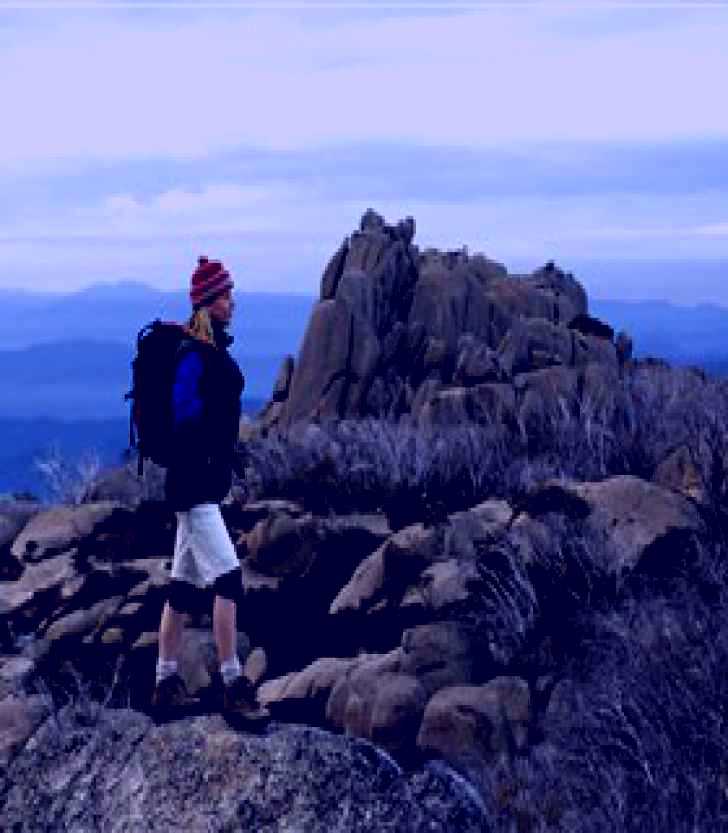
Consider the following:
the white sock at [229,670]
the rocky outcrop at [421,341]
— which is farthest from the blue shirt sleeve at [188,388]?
the rocky outcrop at [421,341]

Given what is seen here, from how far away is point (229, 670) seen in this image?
9.27 metres

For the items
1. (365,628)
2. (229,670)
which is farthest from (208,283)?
(365,628)

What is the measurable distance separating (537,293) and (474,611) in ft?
32.2

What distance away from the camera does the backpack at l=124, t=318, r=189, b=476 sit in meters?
9.40

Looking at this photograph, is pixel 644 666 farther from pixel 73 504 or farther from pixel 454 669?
pixel 73 504

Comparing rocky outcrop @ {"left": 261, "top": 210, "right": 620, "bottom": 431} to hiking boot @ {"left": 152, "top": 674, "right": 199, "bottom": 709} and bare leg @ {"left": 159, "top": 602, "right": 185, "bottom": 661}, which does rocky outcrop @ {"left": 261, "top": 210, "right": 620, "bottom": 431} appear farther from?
hiking boot @ {"left": 152, "top": 674, "right": 199, "bottom": 709}

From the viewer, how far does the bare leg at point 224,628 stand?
9367 millimetres

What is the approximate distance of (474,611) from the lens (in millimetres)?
12180

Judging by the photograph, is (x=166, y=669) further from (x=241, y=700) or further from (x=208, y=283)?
(x=208, y=283)

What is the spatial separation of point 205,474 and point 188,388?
1.54ft

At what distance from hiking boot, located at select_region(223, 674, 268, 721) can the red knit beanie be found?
202cm

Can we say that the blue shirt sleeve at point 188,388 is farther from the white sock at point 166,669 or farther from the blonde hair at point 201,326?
the white sock at point 166,669

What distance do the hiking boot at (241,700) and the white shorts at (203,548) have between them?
0.59 meters

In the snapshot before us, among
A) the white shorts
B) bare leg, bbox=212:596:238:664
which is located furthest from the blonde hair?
bare leg, bbox=212:596:238:664
